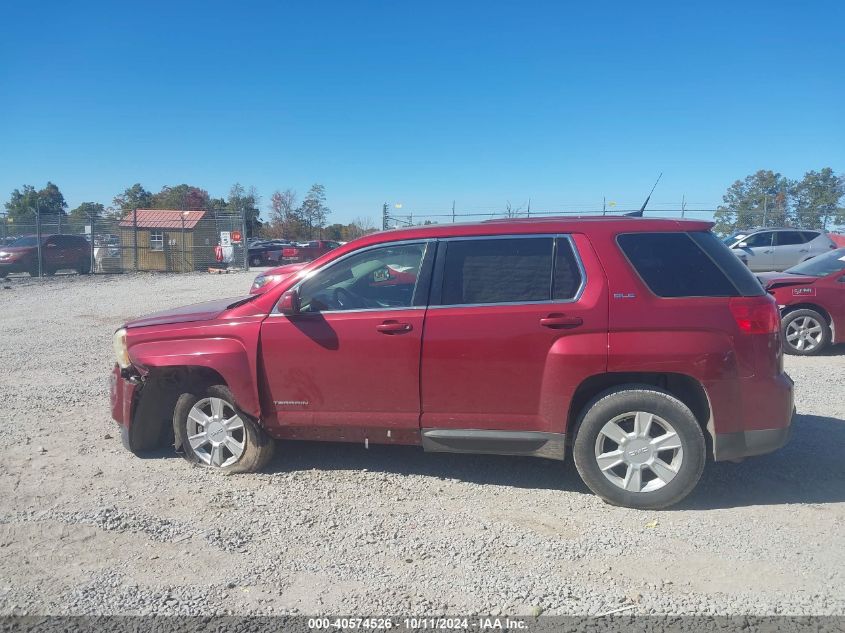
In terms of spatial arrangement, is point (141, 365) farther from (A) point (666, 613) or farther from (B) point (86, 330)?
(B) point (86, 330)

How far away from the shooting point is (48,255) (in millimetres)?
23578

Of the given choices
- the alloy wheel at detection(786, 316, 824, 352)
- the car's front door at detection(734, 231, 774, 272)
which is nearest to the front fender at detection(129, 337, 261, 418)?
the alloy wheel at detection(786, 316, 824, 352)

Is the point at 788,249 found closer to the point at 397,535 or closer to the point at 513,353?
the point at 513,353

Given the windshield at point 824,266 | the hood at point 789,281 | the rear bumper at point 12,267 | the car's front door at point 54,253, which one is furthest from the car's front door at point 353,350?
the car's front door at point 54,253

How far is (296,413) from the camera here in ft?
15.3

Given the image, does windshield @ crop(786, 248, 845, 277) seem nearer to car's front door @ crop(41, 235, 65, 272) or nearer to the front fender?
the front fender

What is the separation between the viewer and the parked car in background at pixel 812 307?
346 inches

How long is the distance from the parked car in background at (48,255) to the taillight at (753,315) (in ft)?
79.8

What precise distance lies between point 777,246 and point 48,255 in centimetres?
2403

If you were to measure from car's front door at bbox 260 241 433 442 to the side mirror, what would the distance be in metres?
0.07

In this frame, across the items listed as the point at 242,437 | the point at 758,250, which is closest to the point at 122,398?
the point at 242,437

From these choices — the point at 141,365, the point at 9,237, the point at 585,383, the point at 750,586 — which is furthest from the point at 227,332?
the point at 9,237

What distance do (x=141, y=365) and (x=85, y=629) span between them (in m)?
2.14

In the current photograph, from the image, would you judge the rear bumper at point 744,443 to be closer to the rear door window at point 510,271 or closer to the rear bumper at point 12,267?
the rear door window at point 510,271
